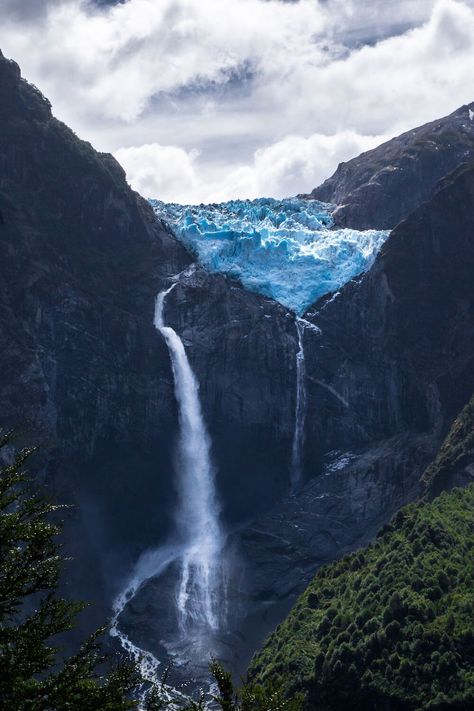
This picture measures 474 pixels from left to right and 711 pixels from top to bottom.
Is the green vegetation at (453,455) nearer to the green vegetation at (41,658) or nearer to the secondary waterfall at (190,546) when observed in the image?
the secondary waterfall at (190,546)

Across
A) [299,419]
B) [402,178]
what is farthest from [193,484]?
[402,178]

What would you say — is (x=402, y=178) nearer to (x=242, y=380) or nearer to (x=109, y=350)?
(x=242, y=380)

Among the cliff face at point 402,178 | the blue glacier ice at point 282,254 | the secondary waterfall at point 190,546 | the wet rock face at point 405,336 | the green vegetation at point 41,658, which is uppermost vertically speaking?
the cliff face at point 402,178

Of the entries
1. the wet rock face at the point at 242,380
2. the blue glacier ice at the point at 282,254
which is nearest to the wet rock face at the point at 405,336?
the blue glacier ice at the point at 282,254

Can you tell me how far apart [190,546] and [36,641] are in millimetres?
65639

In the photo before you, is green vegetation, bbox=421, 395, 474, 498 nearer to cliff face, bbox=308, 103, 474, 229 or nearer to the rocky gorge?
the rocky gorge

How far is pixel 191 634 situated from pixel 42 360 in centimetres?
2758

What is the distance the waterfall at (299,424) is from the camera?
86.9m

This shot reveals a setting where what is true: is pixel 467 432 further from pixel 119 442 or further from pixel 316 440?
pixel 119 442

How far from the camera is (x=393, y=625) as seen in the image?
50.0 m

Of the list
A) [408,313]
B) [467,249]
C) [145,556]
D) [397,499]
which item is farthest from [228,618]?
[467,249]

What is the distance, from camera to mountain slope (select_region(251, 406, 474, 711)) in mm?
47062

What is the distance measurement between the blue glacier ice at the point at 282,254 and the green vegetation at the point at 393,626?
35.1m

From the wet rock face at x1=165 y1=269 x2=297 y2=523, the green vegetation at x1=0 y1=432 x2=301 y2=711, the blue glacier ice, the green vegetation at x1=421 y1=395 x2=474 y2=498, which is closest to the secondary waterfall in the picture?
the wet rock face at x1=165 y1=269 x2=297 y2=523
